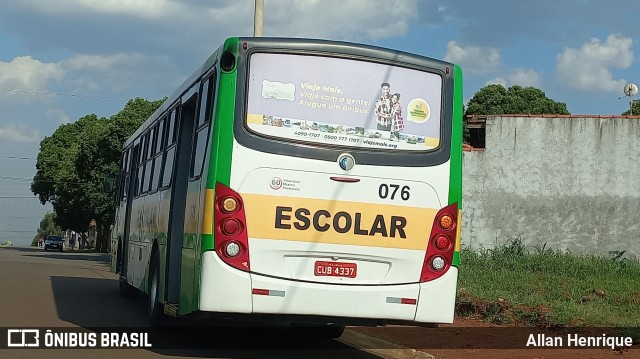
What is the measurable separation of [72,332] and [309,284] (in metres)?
4.05

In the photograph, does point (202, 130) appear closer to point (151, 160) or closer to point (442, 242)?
point (442, 242)

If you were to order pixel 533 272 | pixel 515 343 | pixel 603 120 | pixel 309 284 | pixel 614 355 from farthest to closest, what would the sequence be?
1. pixel 603 120
2. pixel 533 272
3. pixel 515 343
4. pixel 614 355
5. pixel 309 284

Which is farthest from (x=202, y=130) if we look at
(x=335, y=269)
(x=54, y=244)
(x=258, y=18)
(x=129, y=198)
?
(x=54, y=244)

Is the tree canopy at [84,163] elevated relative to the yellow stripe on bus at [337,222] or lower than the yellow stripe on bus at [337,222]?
elevated

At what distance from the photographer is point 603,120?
76.7 feet

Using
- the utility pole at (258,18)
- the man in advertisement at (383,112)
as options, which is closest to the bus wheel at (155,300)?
the man in advertisement at (383,112)

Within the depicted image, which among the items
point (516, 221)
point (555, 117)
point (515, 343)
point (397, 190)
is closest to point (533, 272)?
point (516, 221)

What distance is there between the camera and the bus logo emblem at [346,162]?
8930 mm

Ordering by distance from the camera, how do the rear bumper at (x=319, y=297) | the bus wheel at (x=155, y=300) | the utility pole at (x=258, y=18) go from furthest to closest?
the utility pole at (x=258, y=18), the bus wheel at (x=155, y=300), the rear bumper at (x=319, y=297)

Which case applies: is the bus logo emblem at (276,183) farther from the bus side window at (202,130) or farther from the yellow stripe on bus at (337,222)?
the bus side window at (202,130)

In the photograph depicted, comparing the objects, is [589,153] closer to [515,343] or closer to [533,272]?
[533,272]

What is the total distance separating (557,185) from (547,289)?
27.0 feet

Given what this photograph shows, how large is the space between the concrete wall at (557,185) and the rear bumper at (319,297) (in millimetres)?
14665

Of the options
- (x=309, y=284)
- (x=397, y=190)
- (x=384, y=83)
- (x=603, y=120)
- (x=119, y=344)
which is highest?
(x=603, y=120)
